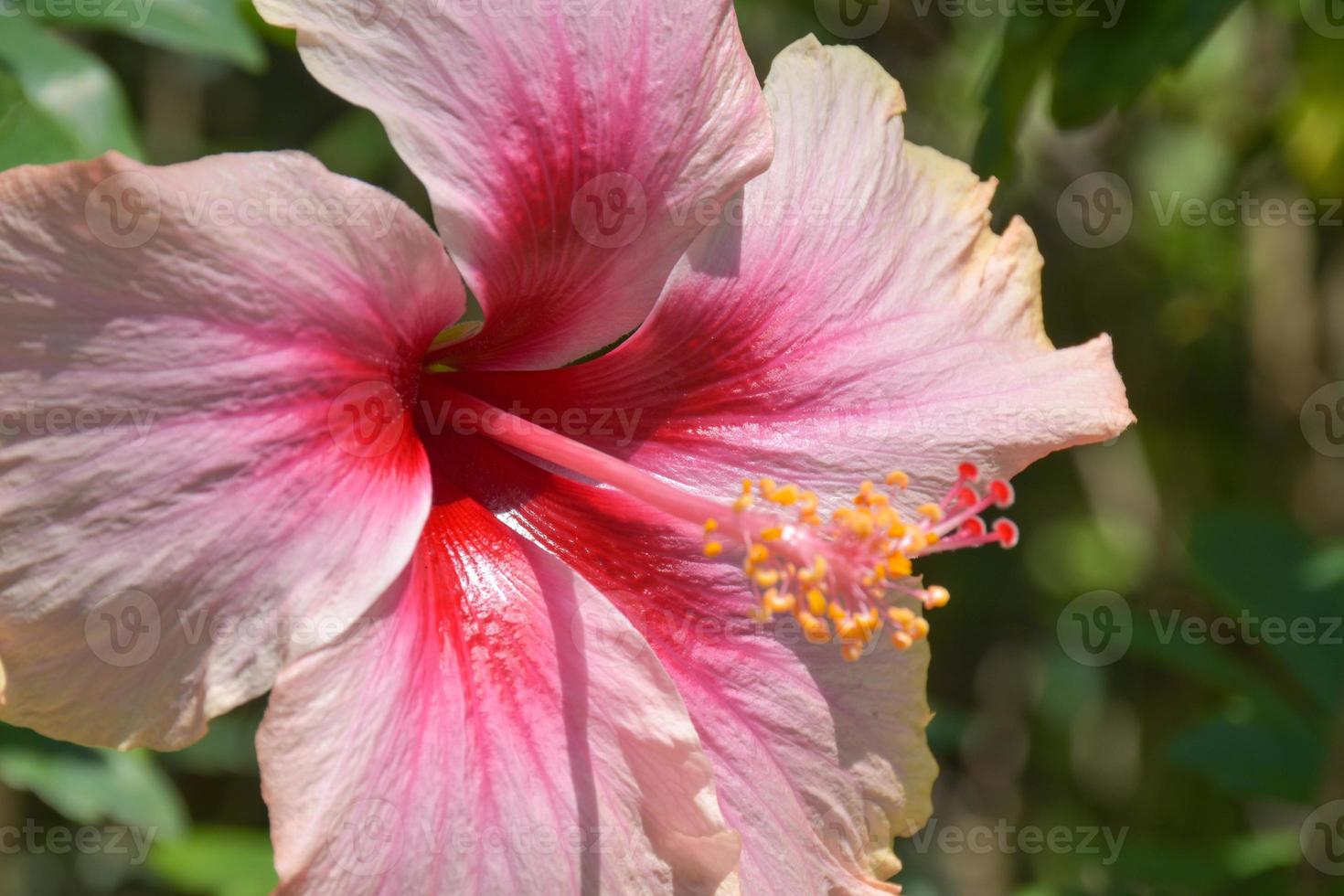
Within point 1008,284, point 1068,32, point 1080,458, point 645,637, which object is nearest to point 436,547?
point 645,637

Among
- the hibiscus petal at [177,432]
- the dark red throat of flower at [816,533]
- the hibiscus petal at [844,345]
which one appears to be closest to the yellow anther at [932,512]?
the dark red throat of flower at [816,533]

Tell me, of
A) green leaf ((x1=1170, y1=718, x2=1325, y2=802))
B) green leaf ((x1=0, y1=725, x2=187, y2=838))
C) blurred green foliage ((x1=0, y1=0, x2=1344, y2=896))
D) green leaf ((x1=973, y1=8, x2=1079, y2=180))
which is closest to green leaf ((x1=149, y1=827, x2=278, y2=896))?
blurred green foliage ((x1=0, y1=0, x2=1344, y2=896))

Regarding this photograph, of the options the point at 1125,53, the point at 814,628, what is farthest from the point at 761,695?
the point at 1125,53

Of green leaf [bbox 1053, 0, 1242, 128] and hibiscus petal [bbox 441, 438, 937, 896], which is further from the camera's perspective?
green leaf [bbox 1053, 0, 1242, 128]

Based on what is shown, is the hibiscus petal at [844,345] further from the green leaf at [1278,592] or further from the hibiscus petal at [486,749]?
the green leaf at [1278,592]

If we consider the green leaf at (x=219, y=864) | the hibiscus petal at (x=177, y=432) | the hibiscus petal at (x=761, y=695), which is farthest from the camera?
the green leaf at (x=219, y=864)

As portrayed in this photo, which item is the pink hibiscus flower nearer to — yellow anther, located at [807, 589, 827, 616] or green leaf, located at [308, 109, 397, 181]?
yellow anther, located at [807, 589, 827, 616]

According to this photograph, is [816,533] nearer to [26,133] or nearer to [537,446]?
[537,446]
